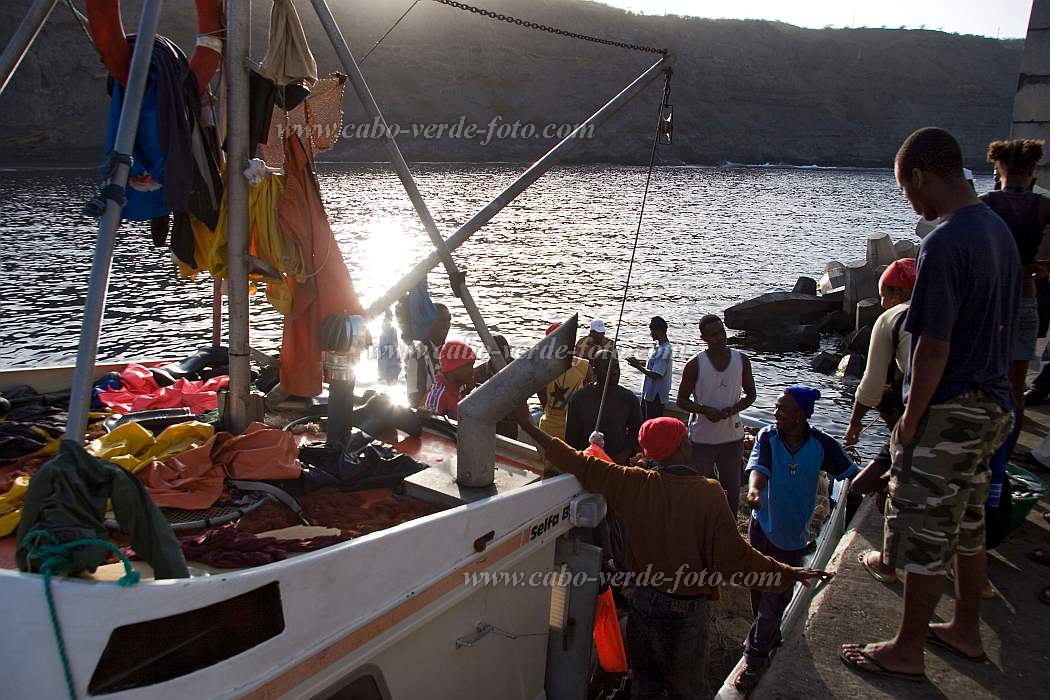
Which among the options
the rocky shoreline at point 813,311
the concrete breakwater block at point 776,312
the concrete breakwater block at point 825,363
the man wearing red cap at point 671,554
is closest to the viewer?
the man wearing red cap at point 671,554

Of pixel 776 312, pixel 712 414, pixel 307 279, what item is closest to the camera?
pixel 307 279

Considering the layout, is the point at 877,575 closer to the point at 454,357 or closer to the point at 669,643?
the point at 669,643

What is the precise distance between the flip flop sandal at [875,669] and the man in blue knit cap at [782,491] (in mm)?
901

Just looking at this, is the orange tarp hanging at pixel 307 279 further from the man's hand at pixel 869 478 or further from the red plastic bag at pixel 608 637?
the man's hand at pixel 869 478

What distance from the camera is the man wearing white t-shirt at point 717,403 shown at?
23.7 ft

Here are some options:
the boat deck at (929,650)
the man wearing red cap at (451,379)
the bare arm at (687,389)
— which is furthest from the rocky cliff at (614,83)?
the boat deck at (929,650)

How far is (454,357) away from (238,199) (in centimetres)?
339

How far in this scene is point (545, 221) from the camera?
162 ft

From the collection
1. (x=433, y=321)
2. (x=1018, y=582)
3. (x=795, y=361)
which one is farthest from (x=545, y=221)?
(x=1018, y=582)

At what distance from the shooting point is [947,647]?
407 cm

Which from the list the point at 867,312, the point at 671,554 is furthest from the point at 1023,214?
the point at 867,312

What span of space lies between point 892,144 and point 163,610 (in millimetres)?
123924

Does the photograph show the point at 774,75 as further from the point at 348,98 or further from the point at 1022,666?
the point at 1022,666

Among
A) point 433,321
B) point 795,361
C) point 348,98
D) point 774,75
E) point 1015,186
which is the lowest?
point 795,361
